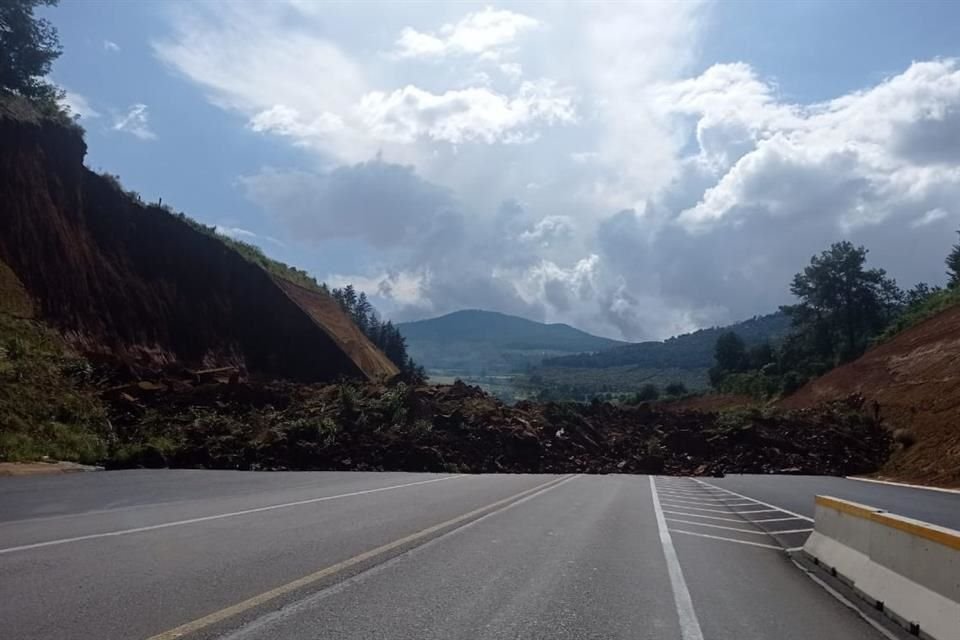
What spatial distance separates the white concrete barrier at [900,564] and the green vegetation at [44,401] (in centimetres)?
2146

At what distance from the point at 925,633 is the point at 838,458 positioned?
126 ft

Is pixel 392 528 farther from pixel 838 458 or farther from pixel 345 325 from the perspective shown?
pixel 345 325

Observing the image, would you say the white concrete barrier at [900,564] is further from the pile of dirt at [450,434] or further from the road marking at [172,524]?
the pile of dirt at [450,434]

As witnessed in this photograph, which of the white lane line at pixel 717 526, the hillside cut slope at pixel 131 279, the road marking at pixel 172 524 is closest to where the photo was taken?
the road marking at pixel 172 524

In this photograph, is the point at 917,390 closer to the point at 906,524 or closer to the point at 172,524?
the point at 906,524

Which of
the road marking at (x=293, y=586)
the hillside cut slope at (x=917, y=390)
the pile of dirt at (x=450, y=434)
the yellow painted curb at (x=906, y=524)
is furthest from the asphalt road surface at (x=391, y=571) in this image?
the hillside cut slope at (x=917, y=390)

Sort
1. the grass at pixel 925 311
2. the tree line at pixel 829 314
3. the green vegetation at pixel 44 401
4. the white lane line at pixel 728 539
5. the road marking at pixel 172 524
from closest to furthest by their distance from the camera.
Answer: the road marking at pixel 172 524
the white lane line at pixel 728 539
the green vegetation at pixel 44 401
the grass at pixel 925 311
the tree line at pixel 829 314

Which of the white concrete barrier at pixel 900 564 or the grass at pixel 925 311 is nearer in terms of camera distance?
the white concrete barrier at pixel 900 564

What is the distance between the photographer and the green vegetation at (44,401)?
82.2ft

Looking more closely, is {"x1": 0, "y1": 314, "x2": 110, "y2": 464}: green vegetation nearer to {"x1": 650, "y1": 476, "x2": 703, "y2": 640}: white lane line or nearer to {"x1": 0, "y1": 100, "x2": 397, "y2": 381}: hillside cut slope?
{"x1": 0, "y1": 100, "x2": 397, "y2": 381}: hillside cut slope

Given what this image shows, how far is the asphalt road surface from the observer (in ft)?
20.6

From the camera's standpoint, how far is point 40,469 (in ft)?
72.3

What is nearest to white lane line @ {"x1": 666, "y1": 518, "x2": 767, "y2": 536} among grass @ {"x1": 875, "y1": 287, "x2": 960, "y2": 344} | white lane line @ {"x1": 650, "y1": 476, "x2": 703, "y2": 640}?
white lane line @ {"x1": 650, "y1": 476, "x2": 703, "y2": 640}

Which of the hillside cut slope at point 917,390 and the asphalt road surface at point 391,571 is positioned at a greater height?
the hillside cut slope at point 917,390
